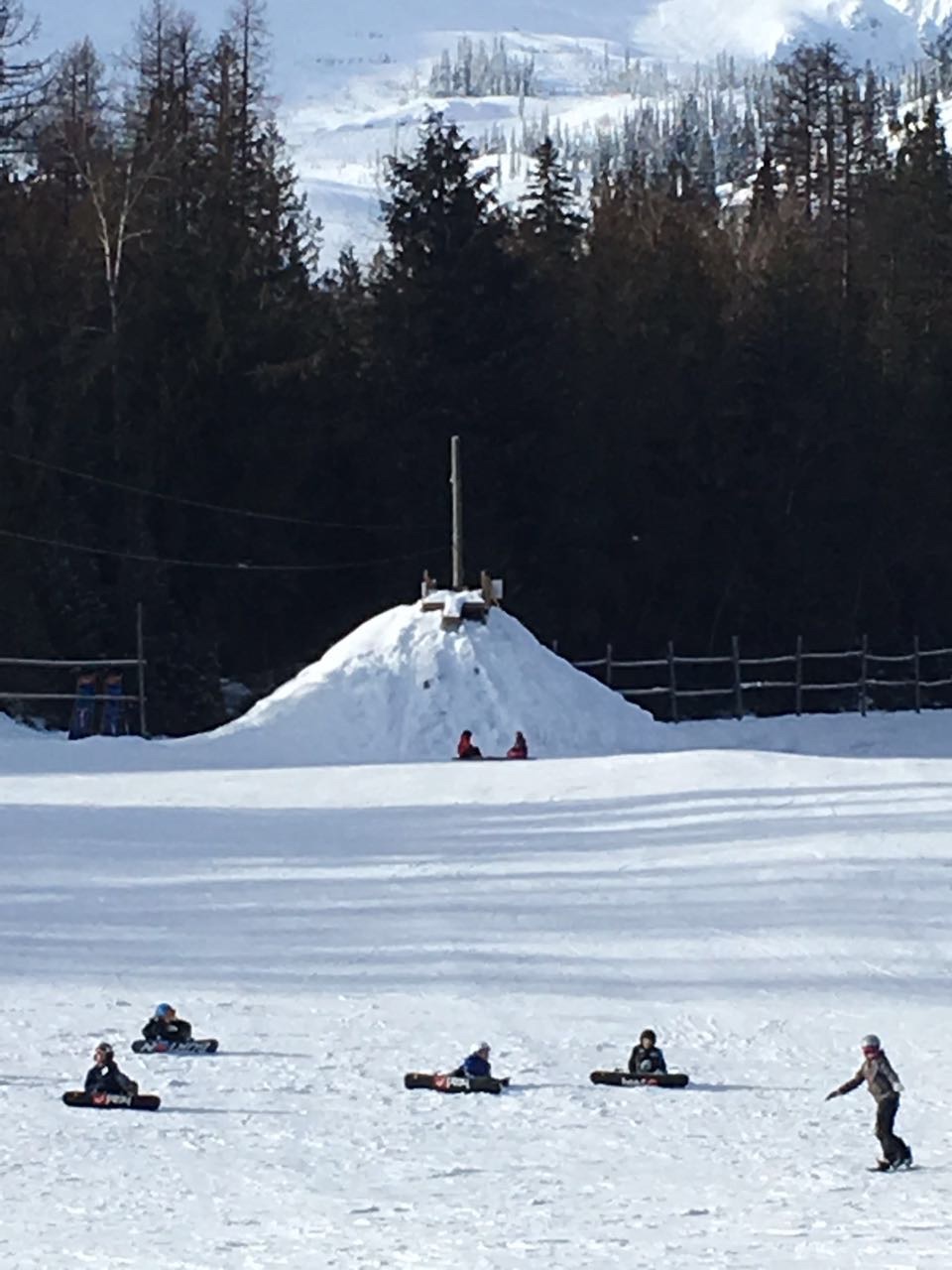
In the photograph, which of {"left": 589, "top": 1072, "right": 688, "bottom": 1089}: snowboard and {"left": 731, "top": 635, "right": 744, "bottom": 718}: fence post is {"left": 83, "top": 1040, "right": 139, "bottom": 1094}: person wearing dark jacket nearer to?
{"left": 589, "top": 1072, "right": 688, "bottom": 1089}: snowboard

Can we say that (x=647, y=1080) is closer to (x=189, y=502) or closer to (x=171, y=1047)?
(x=171, y=1047)

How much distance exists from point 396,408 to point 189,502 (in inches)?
185

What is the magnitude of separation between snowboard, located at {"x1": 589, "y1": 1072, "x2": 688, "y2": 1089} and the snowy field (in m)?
0.14

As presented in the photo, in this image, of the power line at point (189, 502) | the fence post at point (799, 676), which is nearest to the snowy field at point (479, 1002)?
the power line at point (189, 502)

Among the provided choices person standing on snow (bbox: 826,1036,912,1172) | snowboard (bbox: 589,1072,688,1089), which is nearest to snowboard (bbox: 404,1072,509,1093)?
snowboard (bbox: 589,1072,688,1089)

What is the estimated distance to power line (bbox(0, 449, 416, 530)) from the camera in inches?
1513

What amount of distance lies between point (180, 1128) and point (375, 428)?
30.7m

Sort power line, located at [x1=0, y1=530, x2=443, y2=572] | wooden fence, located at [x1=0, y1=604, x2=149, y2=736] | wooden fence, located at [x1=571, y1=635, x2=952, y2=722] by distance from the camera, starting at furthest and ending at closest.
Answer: wooden fence, located at [x1=571, y1=635, x2=952, y2=722], power line, located at [x1=0, y1=530, x2=443, y2=572], wooden fence, located at [x1=0, y1=604, x2=149, y2=736]

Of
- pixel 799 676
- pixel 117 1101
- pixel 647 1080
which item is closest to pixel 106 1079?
pixel 117 1101

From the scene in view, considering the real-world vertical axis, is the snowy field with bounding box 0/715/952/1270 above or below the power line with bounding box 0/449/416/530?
below

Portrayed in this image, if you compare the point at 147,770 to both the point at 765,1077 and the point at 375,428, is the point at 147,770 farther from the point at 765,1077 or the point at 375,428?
the point at 375,428

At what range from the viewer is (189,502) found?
40375 millimetres

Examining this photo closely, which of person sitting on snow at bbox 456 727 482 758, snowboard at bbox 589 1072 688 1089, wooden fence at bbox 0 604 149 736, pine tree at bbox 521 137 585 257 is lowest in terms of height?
snowboard at bbox 589 1072 688 1089

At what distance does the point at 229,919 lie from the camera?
18156 mm
